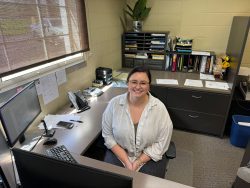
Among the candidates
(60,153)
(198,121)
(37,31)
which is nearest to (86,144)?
(60,153)

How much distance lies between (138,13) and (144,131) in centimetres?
210

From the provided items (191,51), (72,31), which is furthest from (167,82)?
(72,31)

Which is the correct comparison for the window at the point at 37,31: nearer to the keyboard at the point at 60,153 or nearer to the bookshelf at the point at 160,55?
the keyboard at the point at 60,153

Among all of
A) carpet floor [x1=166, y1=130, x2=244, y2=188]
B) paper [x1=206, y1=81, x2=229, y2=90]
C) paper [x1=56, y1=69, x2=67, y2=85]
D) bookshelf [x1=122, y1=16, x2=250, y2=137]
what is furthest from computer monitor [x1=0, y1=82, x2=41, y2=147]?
paper [x1=206, y1=81, x2=229, y2=90]

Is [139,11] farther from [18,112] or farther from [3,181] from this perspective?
[3,181]

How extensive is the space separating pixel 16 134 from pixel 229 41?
285cm

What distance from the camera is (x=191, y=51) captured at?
2867mm

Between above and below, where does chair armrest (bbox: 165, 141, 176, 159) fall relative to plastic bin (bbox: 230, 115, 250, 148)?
above

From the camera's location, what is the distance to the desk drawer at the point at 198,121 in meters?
2.54

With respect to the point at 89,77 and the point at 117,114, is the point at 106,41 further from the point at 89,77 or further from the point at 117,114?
the point at 117,114

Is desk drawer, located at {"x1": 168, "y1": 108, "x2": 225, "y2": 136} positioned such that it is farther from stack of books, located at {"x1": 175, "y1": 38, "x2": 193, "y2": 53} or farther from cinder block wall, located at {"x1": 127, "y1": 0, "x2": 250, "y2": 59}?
cinder block wall, located at {"x1": 127, "y1": 0, "x2": 250, "y2": 59}

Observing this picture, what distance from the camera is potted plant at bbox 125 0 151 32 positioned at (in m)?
2.87

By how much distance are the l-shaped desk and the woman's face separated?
18.8 inches

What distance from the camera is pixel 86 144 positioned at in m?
1.47
